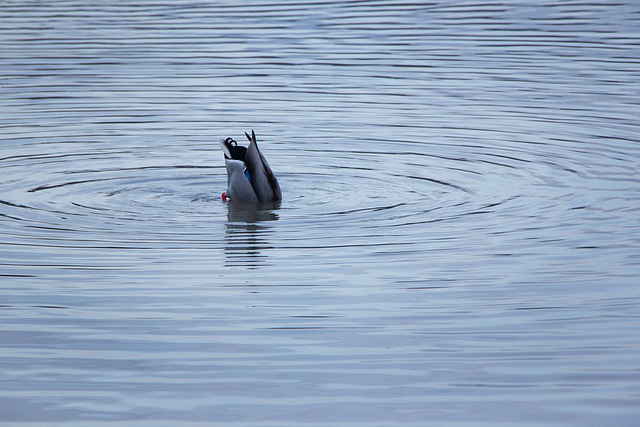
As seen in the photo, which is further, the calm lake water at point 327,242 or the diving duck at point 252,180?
the diving duck at point 252,180

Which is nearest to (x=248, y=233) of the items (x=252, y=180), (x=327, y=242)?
(x=327, y=242)

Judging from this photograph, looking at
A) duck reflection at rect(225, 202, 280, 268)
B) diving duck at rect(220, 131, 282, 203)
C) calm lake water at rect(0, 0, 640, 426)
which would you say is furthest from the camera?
diving duck at rect(220, 131, 282, 203)

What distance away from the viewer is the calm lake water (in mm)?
6195

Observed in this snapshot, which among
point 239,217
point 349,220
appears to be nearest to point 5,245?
point 239,217

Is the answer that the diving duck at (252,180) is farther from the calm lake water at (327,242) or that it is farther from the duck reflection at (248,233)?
the calm lake water at (327,242)

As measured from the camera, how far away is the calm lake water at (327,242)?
6195 mm

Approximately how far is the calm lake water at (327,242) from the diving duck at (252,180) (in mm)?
195

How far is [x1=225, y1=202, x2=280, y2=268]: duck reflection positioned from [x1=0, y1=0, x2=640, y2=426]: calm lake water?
1.6 inches

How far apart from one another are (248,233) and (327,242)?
946mm

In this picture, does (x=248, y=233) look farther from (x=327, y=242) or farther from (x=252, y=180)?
(x=252, y=180)

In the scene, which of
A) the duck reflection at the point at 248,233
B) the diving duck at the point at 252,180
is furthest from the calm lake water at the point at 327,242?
the diving duck at the point at 252,180

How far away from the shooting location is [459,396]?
6051mm

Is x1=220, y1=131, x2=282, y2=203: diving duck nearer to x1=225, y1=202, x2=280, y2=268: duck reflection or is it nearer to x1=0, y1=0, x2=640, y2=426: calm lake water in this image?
x1=225, y1=202, x2=280, y2=268: duck reflection

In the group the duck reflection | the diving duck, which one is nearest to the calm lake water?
the duck reflection
